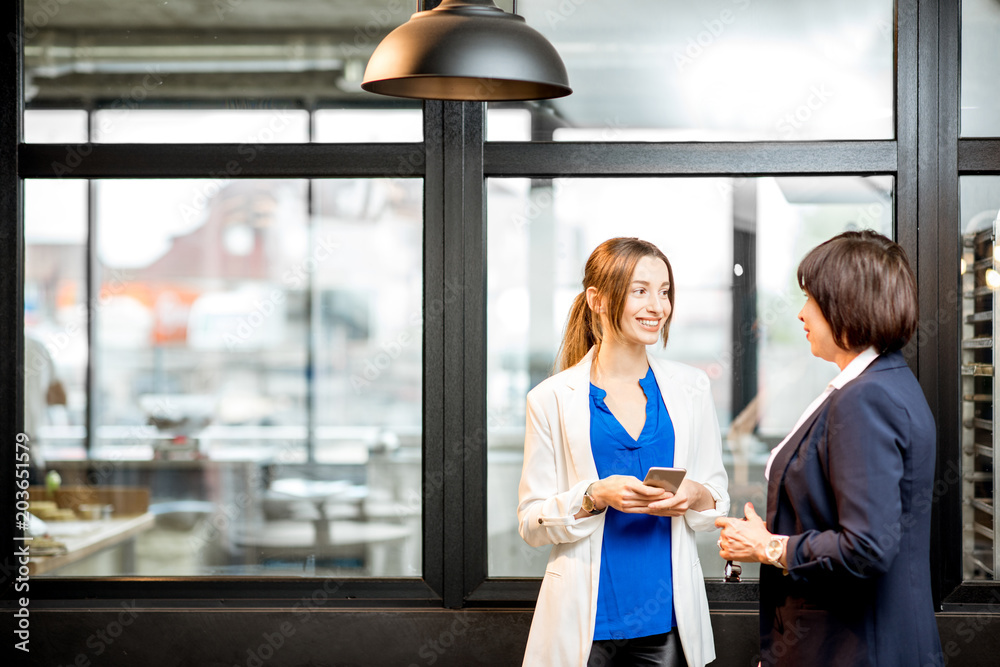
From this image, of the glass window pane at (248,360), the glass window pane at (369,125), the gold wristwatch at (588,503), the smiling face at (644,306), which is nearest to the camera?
the gold wristwatch at (588,503)

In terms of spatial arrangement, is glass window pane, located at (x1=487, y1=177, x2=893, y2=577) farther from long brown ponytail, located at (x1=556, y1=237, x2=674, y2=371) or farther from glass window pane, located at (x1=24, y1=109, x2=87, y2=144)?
glass window pane, located at (x1=24, y1=109, x2=87, y2=144)

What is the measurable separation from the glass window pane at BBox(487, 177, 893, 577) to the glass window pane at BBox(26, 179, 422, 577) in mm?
2028

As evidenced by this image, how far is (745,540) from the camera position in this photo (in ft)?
5.54

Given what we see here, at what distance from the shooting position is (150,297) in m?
7.36

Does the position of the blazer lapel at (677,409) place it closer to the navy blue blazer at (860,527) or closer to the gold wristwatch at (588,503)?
the gold wristwatch at (588,503)

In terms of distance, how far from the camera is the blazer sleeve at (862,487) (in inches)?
59.9

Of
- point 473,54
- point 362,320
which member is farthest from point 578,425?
point 362,320

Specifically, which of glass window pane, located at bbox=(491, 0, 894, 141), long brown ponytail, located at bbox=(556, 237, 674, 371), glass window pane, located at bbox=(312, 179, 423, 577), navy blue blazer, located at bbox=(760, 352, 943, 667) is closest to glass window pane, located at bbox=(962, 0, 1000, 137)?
glass window pane, located at bbox=(491, 0, 894, 141)

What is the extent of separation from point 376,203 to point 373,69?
4879 mm

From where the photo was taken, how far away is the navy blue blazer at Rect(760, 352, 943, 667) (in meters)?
1.53

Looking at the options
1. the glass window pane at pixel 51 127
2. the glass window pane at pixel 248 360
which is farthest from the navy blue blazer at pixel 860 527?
the glass window pane at pixel 248 360

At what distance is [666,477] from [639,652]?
467mm

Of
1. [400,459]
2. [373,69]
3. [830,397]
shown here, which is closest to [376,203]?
[400,459]

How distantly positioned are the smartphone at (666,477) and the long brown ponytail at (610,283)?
41cm
